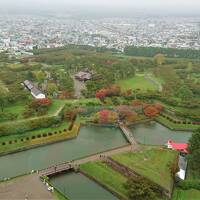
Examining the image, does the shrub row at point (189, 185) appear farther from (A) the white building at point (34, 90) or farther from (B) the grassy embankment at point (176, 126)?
(A) the white building at point (34, 90)

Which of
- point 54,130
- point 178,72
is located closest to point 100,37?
point 178,72

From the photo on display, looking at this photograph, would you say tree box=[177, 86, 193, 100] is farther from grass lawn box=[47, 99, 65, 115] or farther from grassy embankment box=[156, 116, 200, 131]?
grass lawn box=[47, 99, 65, 115]

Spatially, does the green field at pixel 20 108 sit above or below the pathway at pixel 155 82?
below

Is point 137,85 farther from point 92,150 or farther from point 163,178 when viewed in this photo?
point 163,178

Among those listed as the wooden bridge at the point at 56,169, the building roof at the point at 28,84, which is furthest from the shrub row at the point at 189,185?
the building roof at the point at 28,84

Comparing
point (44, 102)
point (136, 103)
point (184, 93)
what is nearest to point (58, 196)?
point (44, 102)

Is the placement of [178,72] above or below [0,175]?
above

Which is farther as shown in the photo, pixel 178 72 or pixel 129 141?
pixel 178 72
